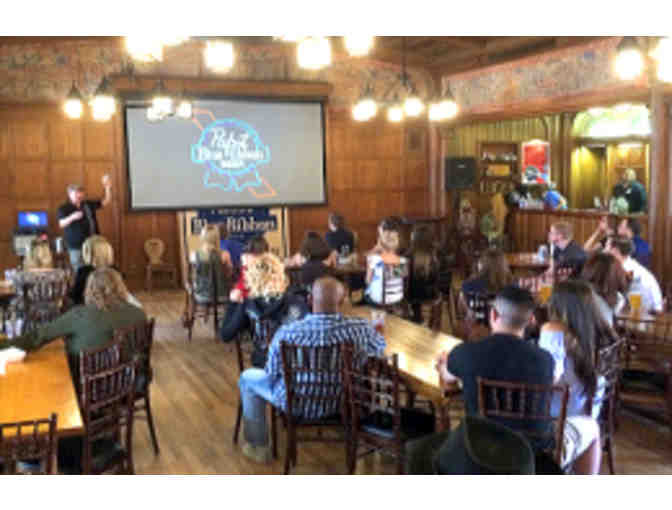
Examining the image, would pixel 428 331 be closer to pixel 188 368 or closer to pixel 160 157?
pixel 188 368

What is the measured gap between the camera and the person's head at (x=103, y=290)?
180 inches

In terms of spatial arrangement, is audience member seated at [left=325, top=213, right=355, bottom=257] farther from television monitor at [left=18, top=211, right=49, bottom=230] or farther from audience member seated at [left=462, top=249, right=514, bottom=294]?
television monitor at [left=18, top=211, right=49, bottom=230]

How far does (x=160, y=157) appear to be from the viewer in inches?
457

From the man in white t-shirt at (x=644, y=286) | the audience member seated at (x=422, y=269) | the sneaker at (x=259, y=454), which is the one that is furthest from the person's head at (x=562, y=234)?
the sneaker at (x=259, y=454)

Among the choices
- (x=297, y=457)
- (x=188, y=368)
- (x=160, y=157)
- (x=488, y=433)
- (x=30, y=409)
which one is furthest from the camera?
(x=160, y=157)

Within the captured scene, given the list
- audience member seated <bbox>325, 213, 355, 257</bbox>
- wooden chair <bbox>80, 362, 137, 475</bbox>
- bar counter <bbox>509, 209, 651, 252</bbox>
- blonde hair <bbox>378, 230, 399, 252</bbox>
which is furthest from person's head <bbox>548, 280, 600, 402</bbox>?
bar counter <bbox>509, 209, 651, 252</bbox>

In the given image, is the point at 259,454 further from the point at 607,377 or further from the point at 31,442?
the point at 607,377

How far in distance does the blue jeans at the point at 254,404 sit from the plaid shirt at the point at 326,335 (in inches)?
14.3

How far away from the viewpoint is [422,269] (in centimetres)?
771

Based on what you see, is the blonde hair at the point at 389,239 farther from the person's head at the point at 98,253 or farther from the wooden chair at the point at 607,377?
the wooden chair at the point at 607,377

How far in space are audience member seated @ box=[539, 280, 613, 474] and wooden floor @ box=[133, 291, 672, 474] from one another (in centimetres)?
106

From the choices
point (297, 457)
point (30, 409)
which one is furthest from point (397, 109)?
point (30, 409)

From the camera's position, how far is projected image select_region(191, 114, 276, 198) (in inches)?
469
